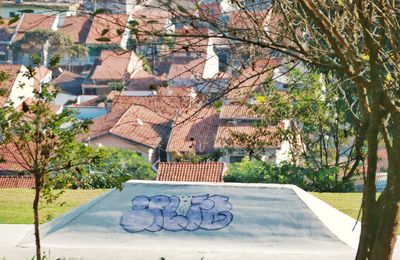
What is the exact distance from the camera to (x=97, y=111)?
48250mm

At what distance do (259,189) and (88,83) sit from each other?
45380 mm

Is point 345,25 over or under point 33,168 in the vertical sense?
over

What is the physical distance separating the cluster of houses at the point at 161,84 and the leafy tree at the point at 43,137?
22 cm

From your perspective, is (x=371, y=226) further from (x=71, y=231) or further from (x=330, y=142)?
(x=330, y=142)

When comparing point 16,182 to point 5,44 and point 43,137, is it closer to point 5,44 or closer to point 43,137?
point 43,137

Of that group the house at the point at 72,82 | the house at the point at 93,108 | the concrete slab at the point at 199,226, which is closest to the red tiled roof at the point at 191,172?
the concrete slab at the point at 199,226

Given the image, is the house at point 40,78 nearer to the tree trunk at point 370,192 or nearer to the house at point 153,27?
the house at point 153,27

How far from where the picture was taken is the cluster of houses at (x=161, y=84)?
6.84 metres

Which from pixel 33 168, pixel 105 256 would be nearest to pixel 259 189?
pixel 105 256

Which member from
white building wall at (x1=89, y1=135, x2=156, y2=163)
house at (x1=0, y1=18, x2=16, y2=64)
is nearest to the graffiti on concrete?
white building wall at (x1=89, y1=135, x2=156, y2=163)

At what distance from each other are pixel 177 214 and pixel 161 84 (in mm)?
5268

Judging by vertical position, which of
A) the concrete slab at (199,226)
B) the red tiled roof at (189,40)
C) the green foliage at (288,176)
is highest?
the red tiled roof at (189,40)

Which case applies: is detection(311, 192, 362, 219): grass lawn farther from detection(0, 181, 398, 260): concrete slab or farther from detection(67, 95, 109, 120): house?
detection(67, 95, 109, 120): house

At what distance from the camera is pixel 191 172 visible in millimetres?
20734
